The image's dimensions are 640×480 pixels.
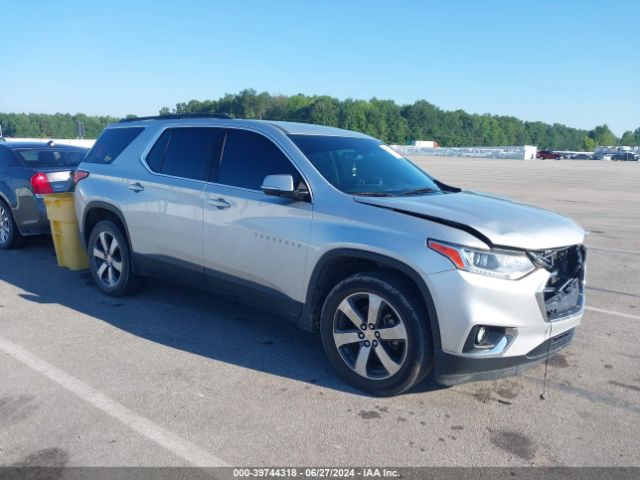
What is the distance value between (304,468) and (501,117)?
19041cm

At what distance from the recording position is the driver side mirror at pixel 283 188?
3779 mm

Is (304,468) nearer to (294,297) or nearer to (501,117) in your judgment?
(294,297)

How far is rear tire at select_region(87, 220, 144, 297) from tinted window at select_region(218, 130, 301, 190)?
1.63 meters

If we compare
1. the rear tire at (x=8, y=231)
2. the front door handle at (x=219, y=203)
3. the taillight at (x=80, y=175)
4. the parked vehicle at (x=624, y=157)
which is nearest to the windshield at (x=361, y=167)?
the front door handle at (x=219, y=203)

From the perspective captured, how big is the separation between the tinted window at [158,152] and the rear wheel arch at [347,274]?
2.19m

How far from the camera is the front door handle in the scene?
4.40 m

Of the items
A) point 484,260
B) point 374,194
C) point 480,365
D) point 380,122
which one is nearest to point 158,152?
point 374,194

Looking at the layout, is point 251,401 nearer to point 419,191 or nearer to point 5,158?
point 419,191

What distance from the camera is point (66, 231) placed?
6426 mm

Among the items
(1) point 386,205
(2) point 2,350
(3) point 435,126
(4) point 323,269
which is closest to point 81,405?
(2) point 2,350

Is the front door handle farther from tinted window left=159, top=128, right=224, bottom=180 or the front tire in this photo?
the front tire

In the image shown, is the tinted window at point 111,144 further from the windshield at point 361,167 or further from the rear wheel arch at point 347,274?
the rear wheel arch at point 347,274

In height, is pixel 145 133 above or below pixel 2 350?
→ above

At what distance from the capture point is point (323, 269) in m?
3.80
